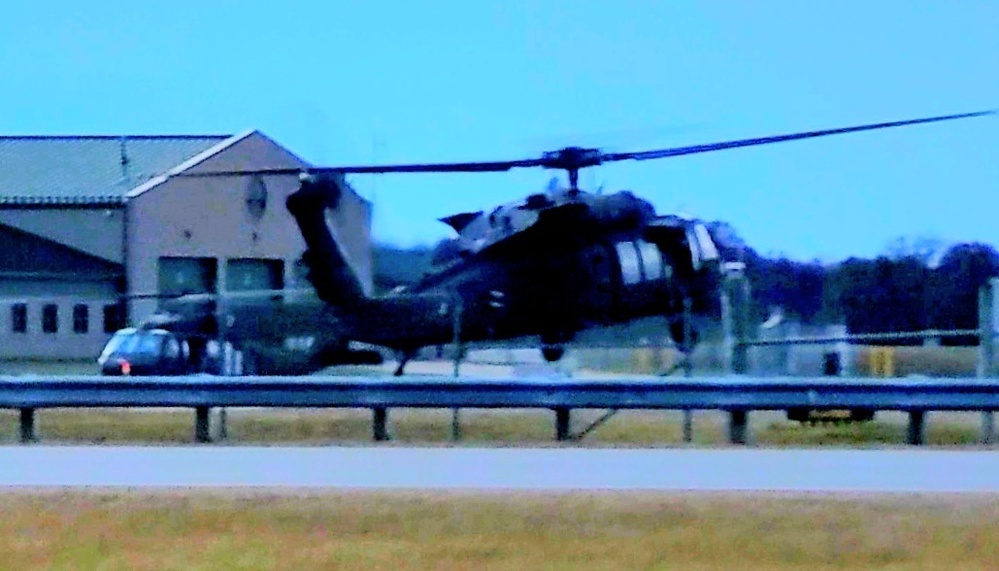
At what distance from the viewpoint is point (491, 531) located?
909 centimetres

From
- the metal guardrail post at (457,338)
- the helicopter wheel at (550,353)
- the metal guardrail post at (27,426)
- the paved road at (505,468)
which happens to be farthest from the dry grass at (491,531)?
the helicopter wheel at (550,353)

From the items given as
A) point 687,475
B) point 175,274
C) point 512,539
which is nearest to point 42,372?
point 175,274

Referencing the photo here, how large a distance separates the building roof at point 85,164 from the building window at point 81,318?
51.9 inches

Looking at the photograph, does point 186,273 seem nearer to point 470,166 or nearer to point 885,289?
point 470,166

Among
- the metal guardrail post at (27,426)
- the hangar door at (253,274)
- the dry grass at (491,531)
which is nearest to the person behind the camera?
the dry grass at (491,531)

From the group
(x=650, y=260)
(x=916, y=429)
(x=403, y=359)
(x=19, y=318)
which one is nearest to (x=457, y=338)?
(x=403, y=359)

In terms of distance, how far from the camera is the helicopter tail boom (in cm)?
1828

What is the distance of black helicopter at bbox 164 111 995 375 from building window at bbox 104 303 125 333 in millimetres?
2330

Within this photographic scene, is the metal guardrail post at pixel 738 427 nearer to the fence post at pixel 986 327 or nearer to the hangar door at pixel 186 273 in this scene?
the fence post at pixel 986 327

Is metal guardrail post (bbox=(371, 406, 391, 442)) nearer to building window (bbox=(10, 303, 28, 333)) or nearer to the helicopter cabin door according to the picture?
the helicopter cabin door

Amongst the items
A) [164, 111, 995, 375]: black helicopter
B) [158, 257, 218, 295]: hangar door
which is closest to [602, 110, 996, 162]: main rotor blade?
[164, 111, 995, 375]: black helicopter

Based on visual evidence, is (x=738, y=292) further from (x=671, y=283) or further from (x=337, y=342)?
(x=337, y=342)

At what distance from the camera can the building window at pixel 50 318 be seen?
1936 cm

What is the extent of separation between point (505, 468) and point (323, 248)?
6.94m
